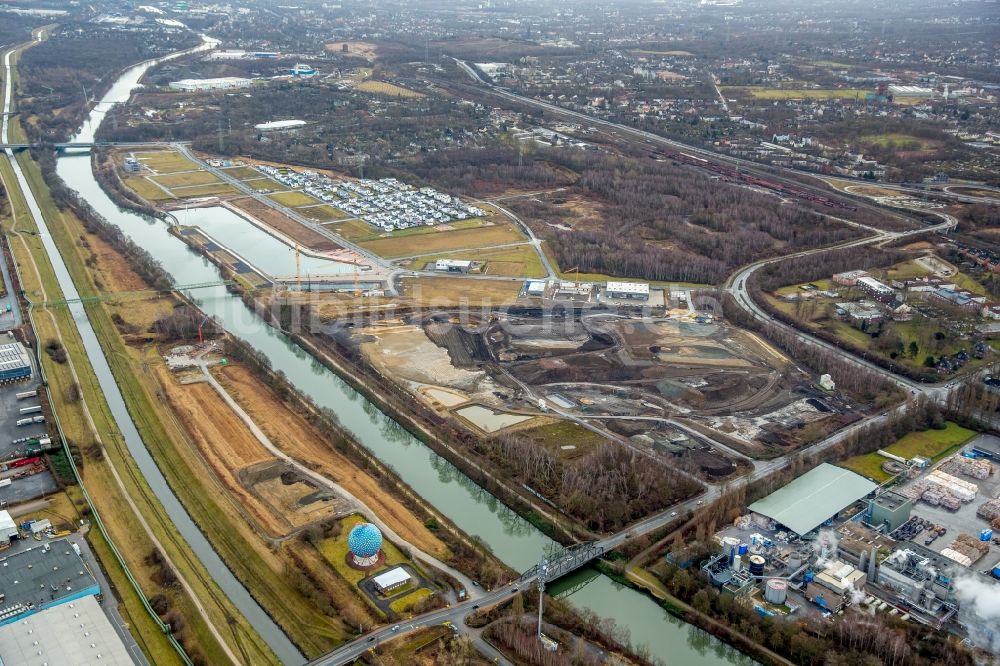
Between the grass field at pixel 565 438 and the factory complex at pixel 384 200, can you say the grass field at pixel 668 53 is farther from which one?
the grass field at pixel 565 438

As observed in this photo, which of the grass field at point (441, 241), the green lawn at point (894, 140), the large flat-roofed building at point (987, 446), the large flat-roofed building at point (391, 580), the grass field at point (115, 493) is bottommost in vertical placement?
the grass field at point (115, 493)

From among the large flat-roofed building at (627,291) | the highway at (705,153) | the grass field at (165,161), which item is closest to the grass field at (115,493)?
the large flat-roofed building at (627,291)

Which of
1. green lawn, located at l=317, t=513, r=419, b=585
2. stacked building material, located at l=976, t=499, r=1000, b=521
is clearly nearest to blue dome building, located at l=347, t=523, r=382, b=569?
green lawn, located at l=317, t=513, r=419, b=585

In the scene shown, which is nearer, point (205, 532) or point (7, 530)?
point (7, 530)

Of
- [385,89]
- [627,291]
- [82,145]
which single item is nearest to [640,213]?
[627,291]

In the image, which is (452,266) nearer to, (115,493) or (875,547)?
(115,493)

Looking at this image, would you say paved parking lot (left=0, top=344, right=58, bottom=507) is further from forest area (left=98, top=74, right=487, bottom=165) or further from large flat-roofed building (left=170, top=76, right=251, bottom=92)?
large flat-roofed building (left=170, top=76, right=251, bottom=92)
